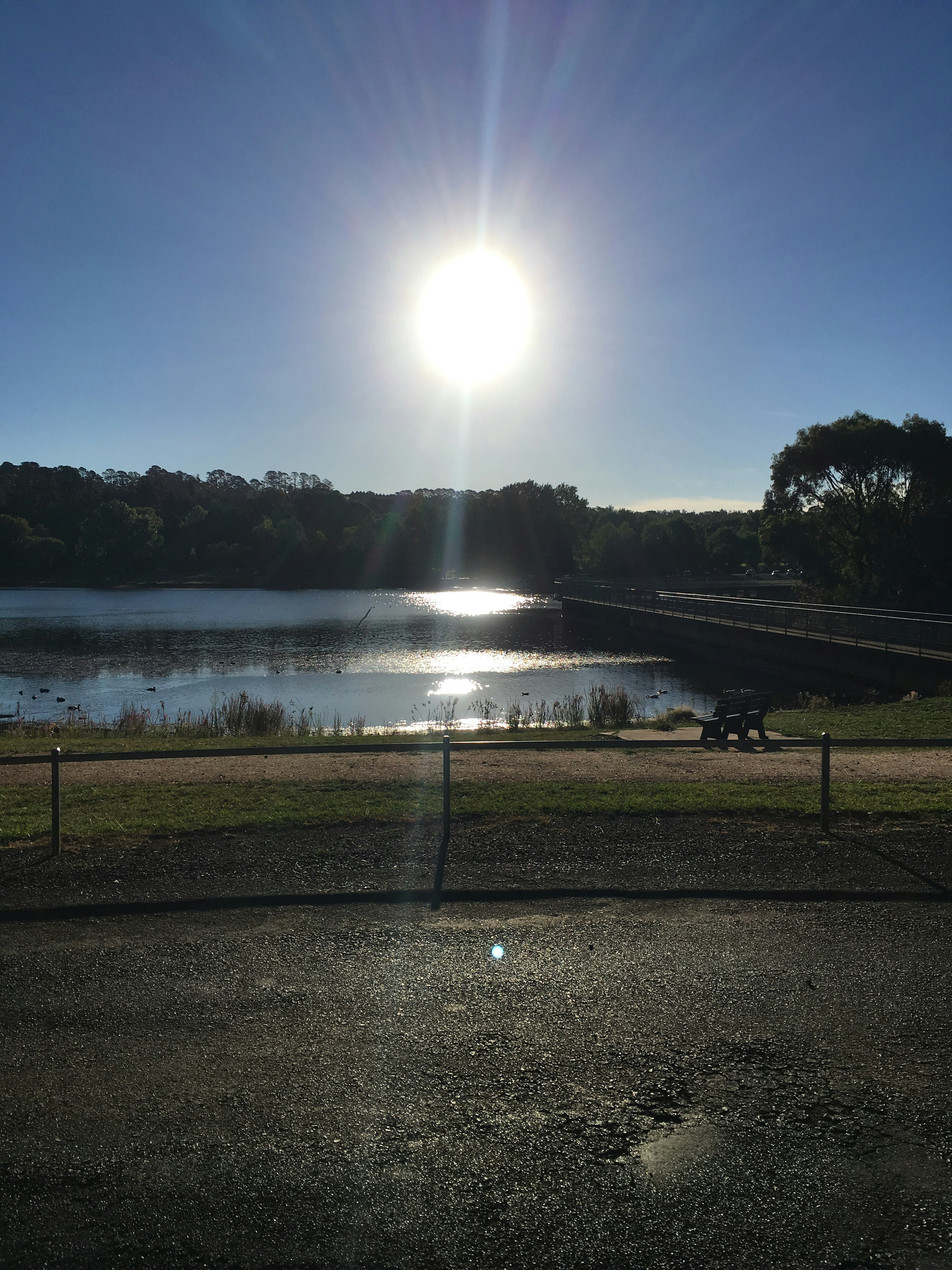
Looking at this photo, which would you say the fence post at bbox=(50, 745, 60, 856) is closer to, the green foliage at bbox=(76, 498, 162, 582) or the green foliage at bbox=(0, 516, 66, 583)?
the green foliage at bbox=(76, 498, 162, 582)

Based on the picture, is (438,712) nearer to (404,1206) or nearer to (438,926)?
(438,926)

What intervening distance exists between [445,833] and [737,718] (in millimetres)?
9997

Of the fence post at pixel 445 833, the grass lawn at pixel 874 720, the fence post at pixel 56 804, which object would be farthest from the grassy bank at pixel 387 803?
the grass lawn at pixel 874 720

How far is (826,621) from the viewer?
3869cm

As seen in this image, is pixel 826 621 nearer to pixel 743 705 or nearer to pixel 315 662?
pixel 743 705

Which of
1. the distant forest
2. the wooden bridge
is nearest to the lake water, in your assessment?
the wooden bridge

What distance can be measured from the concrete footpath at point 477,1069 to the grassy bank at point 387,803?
192 centimetres

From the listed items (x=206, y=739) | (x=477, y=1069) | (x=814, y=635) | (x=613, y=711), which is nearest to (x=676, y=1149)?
(x=477, y=1069)

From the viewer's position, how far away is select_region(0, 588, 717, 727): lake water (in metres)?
31.2

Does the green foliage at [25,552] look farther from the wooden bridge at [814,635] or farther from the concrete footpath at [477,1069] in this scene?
the concrete footpath at [477,1069]

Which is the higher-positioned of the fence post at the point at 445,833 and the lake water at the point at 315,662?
the fence post at the point at 445,833

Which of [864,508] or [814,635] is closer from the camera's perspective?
[814,635]

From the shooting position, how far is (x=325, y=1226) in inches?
135

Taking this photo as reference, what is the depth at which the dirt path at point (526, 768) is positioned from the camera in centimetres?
1309
